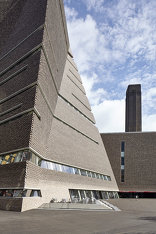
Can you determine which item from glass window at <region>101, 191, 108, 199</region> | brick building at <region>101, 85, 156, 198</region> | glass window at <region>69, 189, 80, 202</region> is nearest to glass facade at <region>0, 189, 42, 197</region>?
glass window at <region>69, 189, 80, 202</region>


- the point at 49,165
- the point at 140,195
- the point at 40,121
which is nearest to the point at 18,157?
the point at 40,121

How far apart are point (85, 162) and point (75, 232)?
977 inches

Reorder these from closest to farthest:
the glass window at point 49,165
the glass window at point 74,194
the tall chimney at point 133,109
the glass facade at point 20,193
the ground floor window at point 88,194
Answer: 1. the glass facade at point 20,193
2. the glass window at point 49,165
3. the glass window at point 74,194
4. the ground floor window at point 88,194
5. the tall chimney at point 133,109

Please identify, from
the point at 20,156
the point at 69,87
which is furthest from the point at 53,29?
the point at 20,156

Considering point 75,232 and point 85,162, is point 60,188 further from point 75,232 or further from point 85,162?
point 75,232

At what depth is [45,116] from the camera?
2706 centimetres

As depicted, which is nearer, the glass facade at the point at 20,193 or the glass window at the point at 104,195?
the glass facade at the point at 20,193

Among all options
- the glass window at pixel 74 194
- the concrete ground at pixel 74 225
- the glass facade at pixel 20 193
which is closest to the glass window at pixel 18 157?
the glass facade at pixel 20 193

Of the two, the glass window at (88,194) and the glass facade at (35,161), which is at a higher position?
the glass facade at (35,161)

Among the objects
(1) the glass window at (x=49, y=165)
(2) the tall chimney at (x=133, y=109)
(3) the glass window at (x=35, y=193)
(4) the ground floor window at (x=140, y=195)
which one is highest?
(2) the tall chimney at (x=133, y=109)

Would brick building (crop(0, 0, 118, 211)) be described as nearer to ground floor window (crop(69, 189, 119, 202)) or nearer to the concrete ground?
ground floor window (crop(69, 189, 119, 202))

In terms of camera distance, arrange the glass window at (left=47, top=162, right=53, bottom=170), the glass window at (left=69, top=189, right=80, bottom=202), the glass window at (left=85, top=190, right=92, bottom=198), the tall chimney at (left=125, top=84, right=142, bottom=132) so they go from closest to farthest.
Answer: the glass window at (left=47, top=162, right=53, bottom=170) < the glass window at (left=69, top=189, right=80, bottom=202) < the glass window at (left=85, top=190, right=92, bottom=198) < the tall chimney at (left=125, top=84, right=142, bottom=132)

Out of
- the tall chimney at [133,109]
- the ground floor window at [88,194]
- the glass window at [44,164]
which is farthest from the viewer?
the tall chimney at [133,109]

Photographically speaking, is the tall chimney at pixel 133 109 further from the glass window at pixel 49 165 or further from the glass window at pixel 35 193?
the glass window at pixel 35 193
